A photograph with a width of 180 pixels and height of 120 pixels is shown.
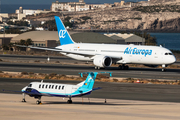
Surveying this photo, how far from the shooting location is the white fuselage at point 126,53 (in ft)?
181

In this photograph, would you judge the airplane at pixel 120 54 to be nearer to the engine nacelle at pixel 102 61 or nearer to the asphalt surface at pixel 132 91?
the engine nacelle at pixel 102 61

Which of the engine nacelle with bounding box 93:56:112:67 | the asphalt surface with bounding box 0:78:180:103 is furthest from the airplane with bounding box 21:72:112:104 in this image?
the engine nacelle with bounding box 93:56:112:67

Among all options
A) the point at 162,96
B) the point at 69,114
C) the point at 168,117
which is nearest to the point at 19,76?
the point at 162,96

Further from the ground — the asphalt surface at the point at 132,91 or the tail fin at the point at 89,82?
the tail fin at the point at 89,82

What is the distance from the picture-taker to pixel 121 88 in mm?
39156

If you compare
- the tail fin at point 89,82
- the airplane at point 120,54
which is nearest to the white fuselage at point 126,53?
the airplane at point 120,54

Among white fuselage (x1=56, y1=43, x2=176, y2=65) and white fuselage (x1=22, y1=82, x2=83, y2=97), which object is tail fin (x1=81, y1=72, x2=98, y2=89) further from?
white fuselage (x1=56, y1=43, x2=176, y2=65)

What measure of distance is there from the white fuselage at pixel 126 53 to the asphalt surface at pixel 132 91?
13.9 metres

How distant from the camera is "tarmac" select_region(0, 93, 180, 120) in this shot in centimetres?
2187

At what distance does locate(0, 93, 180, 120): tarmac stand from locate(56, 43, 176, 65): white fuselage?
2588cm

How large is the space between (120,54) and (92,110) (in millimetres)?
34583

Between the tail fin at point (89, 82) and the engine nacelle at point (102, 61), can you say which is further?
the engine nacelle at point (102, 61)

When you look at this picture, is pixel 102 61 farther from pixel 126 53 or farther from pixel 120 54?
pixel 126 53

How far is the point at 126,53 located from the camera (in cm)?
5794
